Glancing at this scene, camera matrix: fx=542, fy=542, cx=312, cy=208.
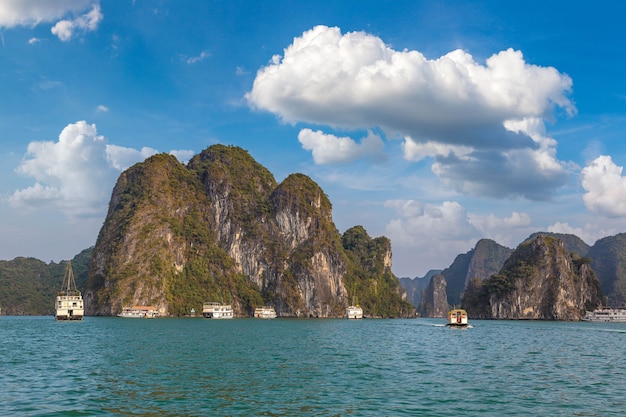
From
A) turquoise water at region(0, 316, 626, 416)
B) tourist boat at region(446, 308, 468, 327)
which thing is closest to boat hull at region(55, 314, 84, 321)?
turquoise water at region(0, 316, 626, 416)

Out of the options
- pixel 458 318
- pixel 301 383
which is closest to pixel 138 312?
pixel 458 318

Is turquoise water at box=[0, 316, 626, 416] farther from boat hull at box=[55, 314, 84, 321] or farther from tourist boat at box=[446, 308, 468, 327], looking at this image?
boat hull at box=[55, 314, 84, 321]

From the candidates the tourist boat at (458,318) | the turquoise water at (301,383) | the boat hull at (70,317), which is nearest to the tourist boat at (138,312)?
the boat hull at (70,317)

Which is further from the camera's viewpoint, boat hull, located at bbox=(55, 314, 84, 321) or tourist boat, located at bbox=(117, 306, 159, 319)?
tourist boat, located at bbox=(117, 306, 159, 319)

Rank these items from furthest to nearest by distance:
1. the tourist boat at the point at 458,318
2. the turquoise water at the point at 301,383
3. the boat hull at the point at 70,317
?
the boat hull at the point at 70,317 < the tourist boat at the point at 458,318 < the turquoise water at the point at 301,383

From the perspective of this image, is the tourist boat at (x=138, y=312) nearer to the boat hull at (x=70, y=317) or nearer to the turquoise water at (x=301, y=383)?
the boat hull at (x=70, y=317)

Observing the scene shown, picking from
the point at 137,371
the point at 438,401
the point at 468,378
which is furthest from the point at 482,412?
the point at 137,371

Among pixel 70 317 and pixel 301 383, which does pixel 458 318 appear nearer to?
pixel 70 317

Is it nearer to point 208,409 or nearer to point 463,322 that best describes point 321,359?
point 208,409

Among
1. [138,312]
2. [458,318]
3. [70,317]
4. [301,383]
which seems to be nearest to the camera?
[301,383]

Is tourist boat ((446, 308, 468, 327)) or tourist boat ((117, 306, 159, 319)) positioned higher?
tourist boat ((446, 308, 468, 327))

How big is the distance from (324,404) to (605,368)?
103ft

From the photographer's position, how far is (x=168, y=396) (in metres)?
30.4

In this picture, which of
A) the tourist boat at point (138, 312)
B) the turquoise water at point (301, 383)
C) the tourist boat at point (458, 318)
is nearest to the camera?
the turquoise water at point (301, 383)
